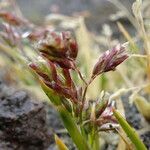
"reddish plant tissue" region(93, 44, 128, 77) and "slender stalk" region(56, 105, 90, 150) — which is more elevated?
"reddish plant tissue" region(93, 44, 128, 77)

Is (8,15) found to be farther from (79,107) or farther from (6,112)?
(79,107)

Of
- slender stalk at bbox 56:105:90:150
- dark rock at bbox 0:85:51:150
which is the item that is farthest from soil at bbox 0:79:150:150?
slender stalk at bbox 56:105:90:150

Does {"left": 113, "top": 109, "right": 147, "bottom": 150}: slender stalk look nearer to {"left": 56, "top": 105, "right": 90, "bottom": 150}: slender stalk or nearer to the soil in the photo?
{"left": 56, "top": 105, "right": 90, "bottom": 150}: slender stalk

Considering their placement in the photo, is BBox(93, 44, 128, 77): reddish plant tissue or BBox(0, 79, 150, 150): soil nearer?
BBox(93, 44, 128, 77): reddish plant tissue

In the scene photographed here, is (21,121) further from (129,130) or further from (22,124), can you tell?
(129,130)

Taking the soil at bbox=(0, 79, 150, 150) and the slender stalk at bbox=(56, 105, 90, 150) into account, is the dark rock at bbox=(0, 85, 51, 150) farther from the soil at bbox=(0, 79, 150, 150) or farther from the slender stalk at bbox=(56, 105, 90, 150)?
the slender stalk at bbox=(56, 105, 90, 150)

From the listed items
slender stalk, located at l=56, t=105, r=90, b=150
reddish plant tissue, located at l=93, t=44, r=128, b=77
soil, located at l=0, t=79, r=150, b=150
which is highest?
soil, located at l=0, t=79, r=150, b=150

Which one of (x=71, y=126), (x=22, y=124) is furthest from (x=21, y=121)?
(x=71, y=126)

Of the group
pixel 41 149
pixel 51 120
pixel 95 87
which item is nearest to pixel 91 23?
pixel 95 87

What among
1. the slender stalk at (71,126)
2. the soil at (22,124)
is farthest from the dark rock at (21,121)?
the slender stalk at (71,126)
